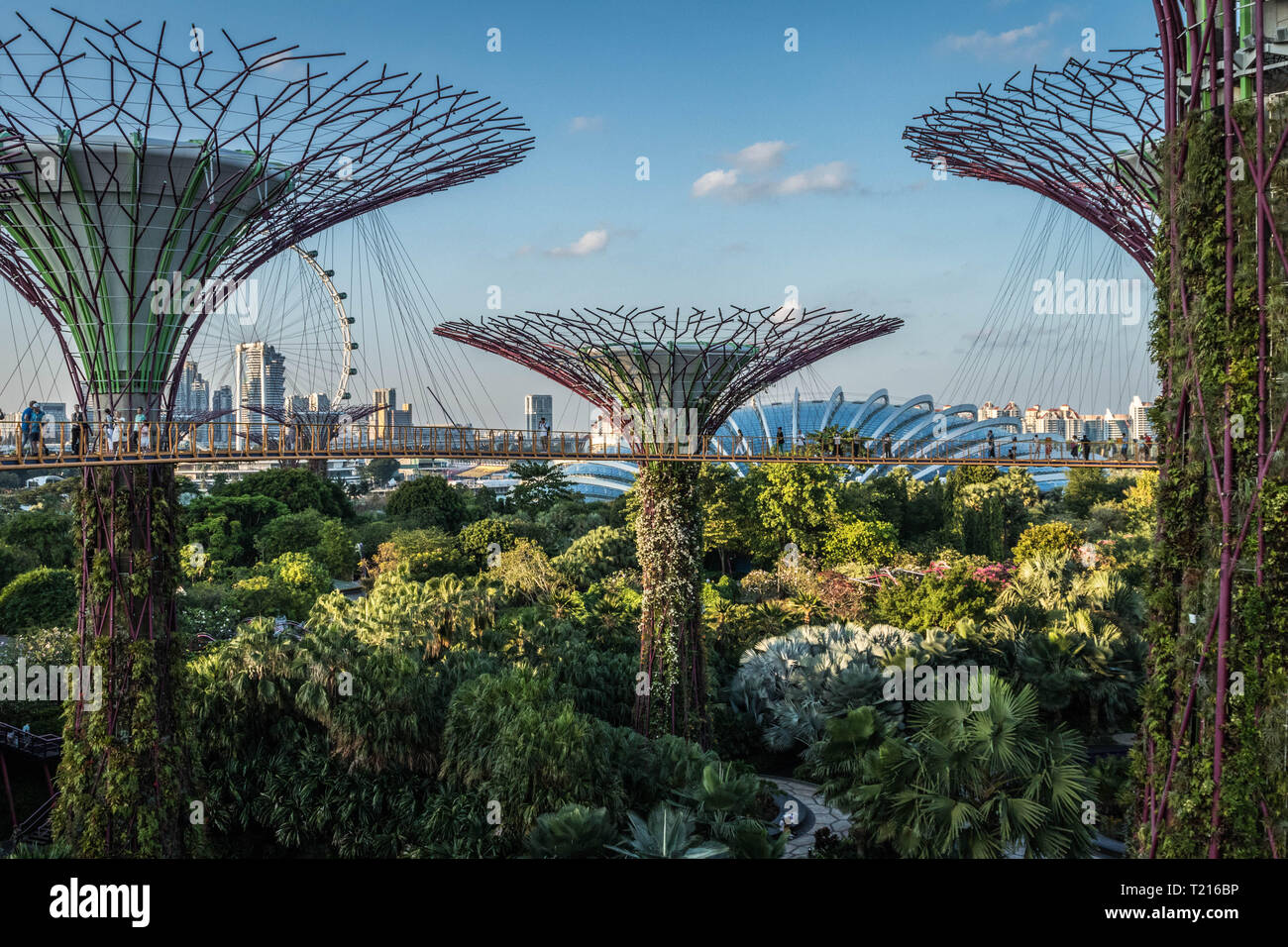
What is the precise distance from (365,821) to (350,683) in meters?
2.37

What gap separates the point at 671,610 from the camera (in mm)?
20000

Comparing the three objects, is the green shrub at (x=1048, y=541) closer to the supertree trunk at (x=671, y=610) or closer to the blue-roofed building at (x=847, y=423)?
the supertree trunk at (x=671, y=610)

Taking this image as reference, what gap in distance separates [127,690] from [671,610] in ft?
32.8

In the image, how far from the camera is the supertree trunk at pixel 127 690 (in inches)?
519

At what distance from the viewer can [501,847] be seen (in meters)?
14.6

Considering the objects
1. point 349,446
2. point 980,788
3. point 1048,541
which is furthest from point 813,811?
point 1048,541

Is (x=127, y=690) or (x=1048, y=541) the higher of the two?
(x=127, y=690)

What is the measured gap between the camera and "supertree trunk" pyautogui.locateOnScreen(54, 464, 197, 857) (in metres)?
13.2

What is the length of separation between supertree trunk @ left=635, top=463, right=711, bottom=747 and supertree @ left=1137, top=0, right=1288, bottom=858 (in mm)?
10500

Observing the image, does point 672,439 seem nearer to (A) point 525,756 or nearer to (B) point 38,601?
(A) point 525,756

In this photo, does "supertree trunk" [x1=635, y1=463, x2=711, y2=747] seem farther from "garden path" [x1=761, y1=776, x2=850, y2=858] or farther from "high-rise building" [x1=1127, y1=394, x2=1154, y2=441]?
"high-rise building" [x1=1127, y1=394, x2=1154, y2=441]

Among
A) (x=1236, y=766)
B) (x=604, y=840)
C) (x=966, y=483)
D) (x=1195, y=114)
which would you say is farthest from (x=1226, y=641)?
(x=966, y=483)

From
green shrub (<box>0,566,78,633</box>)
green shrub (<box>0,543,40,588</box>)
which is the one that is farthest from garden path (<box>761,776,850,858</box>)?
green shrub (<box>0,543,40,588</box>)

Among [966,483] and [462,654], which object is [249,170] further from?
[966,483]
